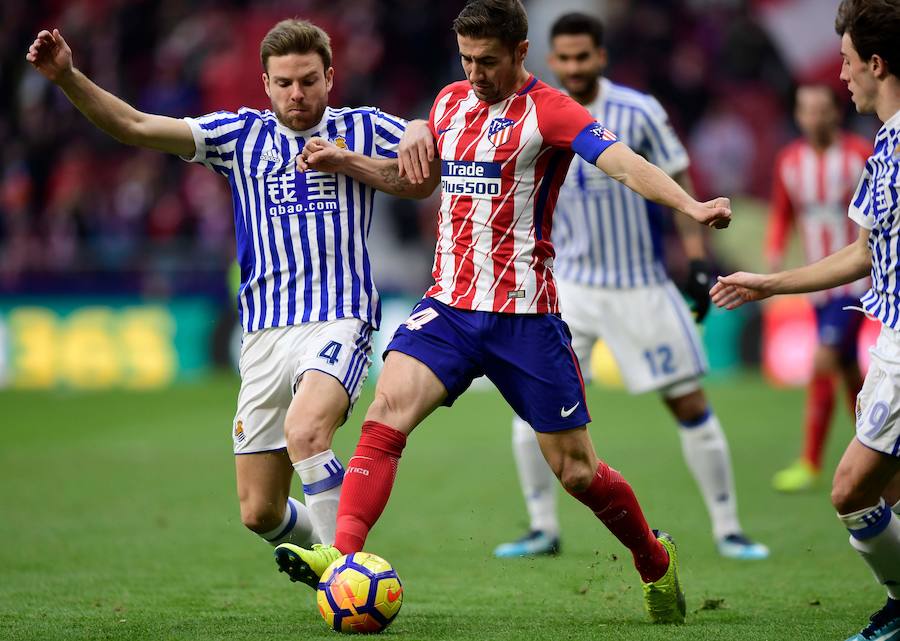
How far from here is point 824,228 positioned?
9.08 meters

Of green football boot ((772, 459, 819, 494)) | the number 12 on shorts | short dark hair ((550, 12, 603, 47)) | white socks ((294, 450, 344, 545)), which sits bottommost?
green football boot ((772, 459, 819, 494))

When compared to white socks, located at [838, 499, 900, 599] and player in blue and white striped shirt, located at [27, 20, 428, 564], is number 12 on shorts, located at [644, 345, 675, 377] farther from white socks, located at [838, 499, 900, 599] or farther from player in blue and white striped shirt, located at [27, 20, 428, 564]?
white socks, located at [838, 499, 900, 599]

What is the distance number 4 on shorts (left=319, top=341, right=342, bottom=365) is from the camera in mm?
5145

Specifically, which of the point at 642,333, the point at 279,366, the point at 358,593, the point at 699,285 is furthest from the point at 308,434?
the point at 642,333

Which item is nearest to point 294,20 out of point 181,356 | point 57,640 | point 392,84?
point 57,640

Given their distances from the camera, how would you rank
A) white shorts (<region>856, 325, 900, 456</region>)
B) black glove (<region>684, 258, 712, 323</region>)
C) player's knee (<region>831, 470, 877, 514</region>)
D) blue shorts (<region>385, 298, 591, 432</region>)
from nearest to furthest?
white shorts (<region>856, 325, 900, 456</region>)
player's knee (<region>831, 470, 877, 514</region>)
blue shorts (<region>385, 298, 591, 432</region>)
black glove (<region>684, 258, 712, 323</region>)

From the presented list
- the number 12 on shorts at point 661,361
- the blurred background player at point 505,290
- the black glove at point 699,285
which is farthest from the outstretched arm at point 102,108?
the number 12 on shorts at point 661,361

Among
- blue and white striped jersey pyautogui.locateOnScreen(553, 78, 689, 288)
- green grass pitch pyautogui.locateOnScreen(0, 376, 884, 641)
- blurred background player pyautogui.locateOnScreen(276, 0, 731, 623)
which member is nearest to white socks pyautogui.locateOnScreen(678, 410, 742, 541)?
green grass pitch pyautogui.locateOnScreen(0, 376, 884, 641)

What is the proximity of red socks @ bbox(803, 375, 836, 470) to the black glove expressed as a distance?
8.32ft

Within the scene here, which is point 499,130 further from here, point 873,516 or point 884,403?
point 873,516

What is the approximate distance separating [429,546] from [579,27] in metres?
2.94

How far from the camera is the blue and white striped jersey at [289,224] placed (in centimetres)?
536

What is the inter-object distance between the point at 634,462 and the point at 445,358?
5475 millimetres

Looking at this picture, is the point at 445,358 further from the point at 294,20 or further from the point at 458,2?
the point at 458,2
